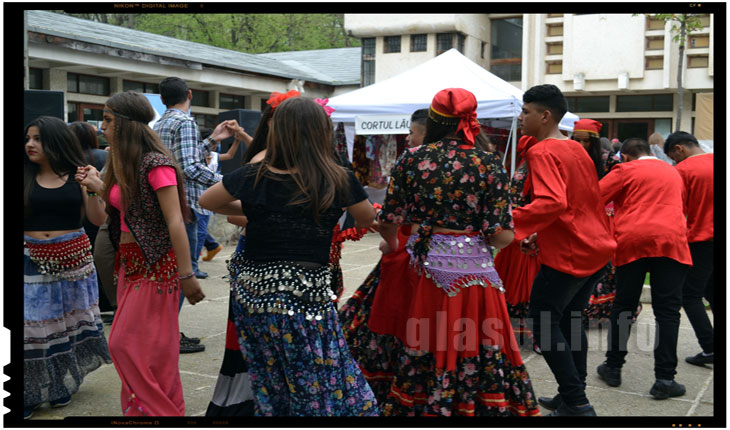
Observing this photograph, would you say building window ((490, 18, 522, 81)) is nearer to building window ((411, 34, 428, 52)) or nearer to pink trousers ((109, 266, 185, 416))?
building window ((411, 34, 428, 52))

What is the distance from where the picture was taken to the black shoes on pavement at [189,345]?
5367 millimetres

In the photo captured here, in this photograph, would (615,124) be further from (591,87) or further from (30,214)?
(30,214)

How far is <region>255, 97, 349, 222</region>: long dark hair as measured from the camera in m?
3.00

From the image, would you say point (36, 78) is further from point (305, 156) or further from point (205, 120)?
point (305, 156)

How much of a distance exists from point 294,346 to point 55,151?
6.42ft

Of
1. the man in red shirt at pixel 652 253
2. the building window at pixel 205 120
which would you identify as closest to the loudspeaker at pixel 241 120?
the building window at pixel 205 120

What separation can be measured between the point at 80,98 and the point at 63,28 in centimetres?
221

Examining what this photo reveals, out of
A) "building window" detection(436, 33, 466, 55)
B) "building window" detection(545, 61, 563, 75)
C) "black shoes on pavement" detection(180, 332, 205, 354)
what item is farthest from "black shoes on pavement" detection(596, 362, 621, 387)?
"building window" detection(436, 33, 466, 55)

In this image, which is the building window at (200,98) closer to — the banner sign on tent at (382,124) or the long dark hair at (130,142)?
the banner sign on tent at (382,124)

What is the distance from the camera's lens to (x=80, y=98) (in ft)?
46.6

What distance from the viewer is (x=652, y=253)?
4.52m

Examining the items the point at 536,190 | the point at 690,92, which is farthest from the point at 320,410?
the point at 690,92

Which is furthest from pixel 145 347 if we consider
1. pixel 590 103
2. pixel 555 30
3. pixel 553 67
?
pixel 555 30

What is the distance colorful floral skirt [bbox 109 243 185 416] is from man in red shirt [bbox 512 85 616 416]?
1829 mm
